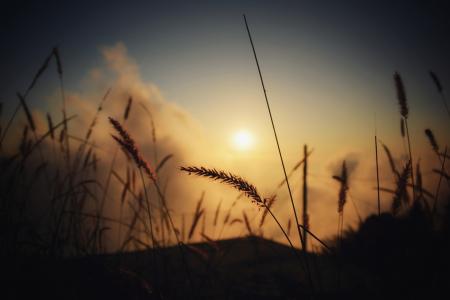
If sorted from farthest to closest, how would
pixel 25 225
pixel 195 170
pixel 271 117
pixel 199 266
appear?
pixel 199 266 < pixel 25 225 < pixel 271 117 < pixel 195 170

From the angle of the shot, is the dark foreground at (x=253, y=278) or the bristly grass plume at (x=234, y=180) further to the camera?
the dark foreground at (x=253, y=278)

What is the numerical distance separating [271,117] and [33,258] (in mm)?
2191

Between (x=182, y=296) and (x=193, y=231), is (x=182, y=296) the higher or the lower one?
the lower one

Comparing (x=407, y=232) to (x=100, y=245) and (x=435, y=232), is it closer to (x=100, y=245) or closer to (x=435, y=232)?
(x=435, y=232)

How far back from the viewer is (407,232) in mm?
2404

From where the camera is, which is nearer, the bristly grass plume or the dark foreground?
the bristly grass plume

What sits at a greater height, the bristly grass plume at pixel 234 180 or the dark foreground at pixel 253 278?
the bristly grass plume at pixel 234 180

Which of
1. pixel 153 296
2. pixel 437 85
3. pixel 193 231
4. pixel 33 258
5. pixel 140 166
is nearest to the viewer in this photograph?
pixel 140 166

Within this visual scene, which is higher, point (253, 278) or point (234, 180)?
point (234, 180)

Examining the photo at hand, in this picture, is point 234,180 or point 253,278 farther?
point 253,278

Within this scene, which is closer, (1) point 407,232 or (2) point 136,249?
(1) point 407,232

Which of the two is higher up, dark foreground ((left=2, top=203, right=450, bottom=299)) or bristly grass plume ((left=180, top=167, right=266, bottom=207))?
bristly grass plume ((left=180, top=167, right=266, bottom=207))

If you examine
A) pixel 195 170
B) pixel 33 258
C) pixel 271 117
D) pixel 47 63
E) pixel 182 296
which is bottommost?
pixel 182 296

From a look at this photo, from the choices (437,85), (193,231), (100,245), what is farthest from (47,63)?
(437,85)
